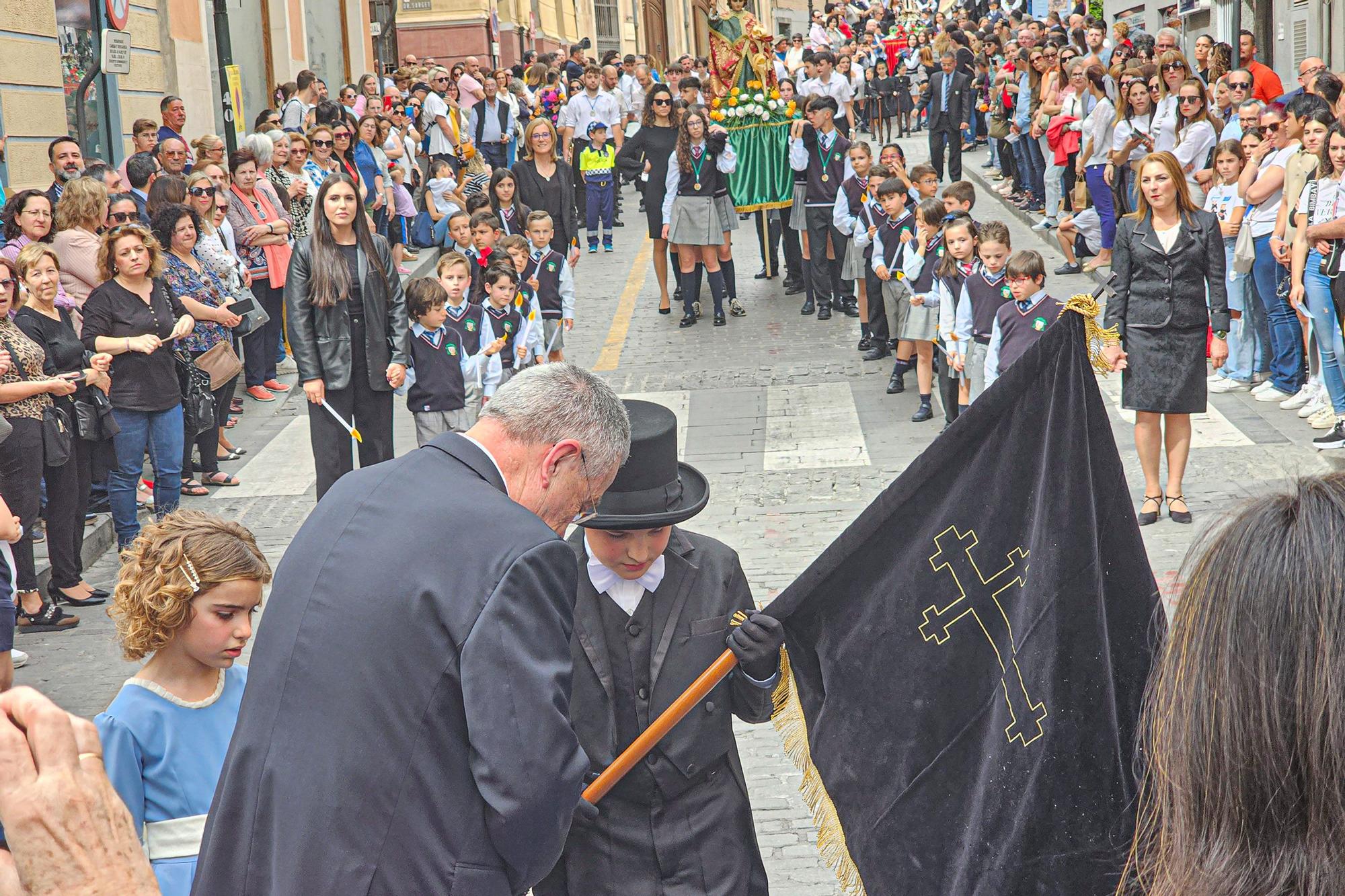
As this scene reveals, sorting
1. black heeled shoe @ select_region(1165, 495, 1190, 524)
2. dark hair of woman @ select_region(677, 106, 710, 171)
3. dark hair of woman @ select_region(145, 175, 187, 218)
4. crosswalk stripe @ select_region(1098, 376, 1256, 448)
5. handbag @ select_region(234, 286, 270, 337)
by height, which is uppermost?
dark hair of woman @ select_region(677, 106, 710, 171)

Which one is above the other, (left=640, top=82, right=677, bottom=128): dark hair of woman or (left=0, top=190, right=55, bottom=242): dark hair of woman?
(left=640, top=82, right=677, bottom=128): dark hair of woman

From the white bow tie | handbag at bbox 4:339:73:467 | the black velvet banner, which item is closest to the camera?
the black velvet banner

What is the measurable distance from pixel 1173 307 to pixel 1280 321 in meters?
3.20

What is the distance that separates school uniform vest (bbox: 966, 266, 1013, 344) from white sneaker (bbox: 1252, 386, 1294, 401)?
9.98 feet

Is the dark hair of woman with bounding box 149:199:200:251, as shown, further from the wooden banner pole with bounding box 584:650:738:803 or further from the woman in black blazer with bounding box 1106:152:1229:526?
the wooden banner pole with bounding box 584:650:738:803

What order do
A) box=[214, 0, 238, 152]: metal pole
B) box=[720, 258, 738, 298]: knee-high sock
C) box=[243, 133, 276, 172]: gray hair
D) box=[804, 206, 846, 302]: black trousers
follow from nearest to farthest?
1. box=[243, 133, 276, 172]: gray hair
2. box=[214, 0, 238, 152]: metal pole
3. box=[804, 206, 846, 302]: black trousers
4. box=[720, 258, 738, 298]: knee-high sock

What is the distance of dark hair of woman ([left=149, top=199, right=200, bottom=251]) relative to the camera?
1038 cm

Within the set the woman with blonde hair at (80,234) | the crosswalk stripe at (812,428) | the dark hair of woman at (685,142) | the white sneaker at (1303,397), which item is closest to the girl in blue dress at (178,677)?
the woman with blonde hair at (80,234)

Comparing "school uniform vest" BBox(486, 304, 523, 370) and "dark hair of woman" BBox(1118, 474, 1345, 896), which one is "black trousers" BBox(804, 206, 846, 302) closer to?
"school uniform vest" BBox(486, 304, 523, 370)

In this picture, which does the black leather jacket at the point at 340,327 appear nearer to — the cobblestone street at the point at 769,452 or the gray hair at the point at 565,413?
the cobblestone street at the point at 769,452

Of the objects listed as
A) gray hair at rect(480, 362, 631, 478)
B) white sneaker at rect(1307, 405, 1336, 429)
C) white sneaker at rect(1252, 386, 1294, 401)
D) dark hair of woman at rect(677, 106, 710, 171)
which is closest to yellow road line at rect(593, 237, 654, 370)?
dark hair of woman at rect(677, 106, 710, 171)

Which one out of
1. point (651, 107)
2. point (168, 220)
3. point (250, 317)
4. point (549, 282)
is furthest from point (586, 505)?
point (651, 107)

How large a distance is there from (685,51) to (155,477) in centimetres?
5785

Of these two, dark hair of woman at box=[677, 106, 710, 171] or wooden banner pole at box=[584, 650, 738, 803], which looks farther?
dark hair of woman at box=[677, 106, 710, 171]
